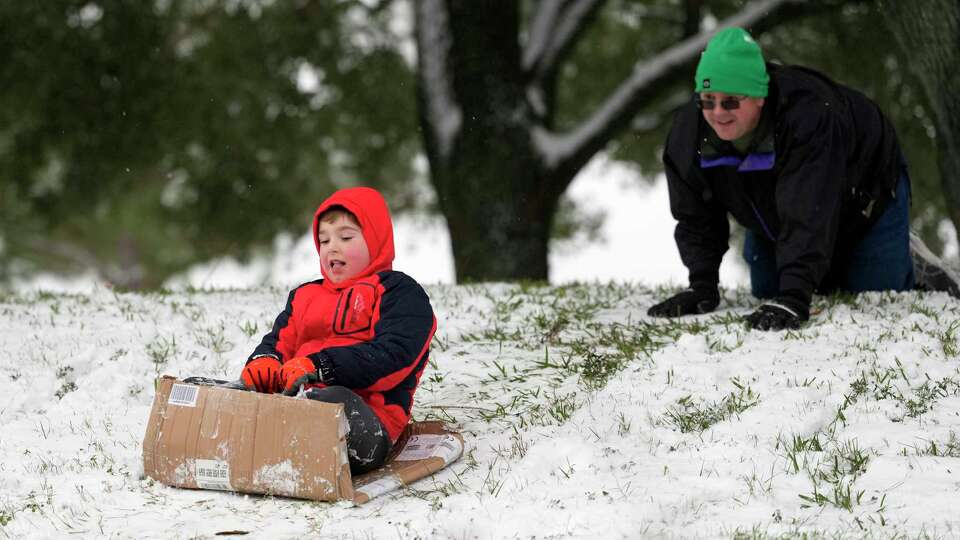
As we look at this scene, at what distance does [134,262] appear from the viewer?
72.7 feet

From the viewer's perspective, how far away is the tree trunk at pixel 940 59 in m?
6.54

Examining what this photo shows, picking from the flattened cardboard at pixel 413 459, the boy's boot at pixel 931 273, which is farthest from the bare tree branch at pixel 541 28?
the flattened cardboard at pixel 413 459

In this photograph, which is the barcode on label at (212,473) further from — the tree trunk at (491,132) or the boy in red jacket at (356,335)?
the tree trunk at (491,132)

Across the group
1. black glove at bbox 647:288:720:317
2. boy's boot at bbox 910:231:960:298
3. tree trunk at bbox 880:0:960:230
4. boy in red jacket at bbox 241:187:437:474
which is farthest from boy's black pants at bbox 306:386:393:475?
tree trunk at bbox 880:0:960:230

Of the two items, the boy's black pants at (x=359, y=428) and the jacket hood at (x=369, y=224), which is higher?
the jacket hood at (x=369, y=224)

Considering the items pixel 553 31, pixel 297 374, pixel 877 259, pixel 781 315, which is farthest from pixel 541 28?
pixel 297 374

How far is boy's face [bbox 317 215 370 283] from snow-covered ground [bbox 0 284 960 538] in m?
0.84

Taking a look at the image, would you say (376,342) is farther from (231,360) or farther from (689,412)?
(231,360)

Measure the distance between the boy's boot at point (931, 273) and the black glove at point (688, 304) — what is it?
4.67 feet

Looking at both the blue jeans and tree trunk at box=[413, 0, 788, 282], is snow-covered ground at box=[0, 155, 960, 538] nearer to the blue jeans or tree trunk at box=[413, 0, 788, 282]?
the blue jeans

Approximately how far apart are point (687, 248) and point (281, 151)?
6945 millimetres

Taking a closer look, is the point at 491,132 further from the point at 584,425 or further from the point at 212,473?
the point at 212,473

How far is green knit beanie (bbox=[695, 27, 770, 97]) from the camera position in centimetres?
520

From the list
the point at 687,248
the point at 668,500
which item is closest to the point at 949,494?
the point at 668,500
